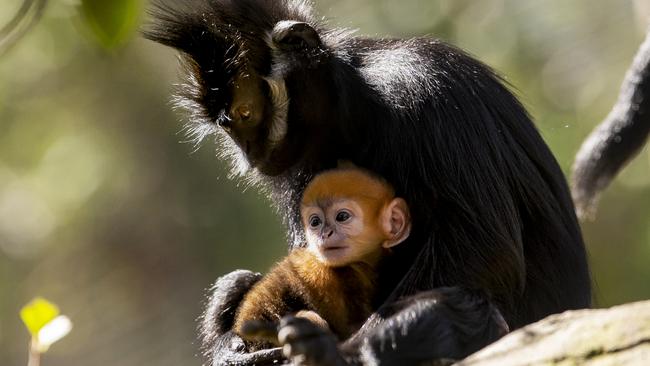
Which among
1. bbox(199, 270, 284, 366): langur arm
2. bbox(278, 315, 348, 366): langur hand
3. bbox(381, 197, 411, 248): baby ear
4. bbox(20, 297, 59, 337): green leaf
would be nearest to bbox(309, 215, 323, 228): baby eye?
bbox(381, 197, 411, 248): baby ear

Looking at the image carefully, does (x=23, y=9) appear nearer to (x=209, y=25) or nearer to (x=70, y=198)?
(x=209, y=25)

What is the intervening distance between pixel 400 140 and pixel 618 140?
89.0 inches

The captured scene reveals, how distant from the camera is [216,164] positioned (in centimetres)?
1645

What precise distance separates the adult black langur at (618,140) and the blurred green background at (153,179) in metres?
7.13

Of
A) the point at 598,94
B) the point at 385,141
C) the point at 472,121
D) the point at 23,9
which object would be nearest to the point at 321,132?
the point at 385,141

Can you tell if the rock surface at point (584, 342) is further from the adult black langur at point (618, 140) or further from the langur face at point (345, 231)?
the adult black langur at point (618, 140)

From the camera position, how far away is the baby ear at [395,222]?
532 cm

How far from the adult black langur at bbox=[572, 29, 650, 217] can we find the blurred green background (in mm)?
7130

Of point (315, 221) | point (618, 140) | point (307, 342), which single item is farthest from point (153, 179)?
point (307, 342)

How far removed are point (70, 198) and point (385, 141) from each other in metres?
12.7

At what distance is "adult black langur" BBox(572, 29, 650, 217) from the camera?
707 centimetres

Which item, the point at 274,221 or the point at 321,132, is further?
the point at 274,221

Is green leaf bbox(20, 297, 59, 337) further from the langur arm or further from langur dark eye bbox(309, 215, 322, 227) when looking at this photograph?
langur dark eye bbox(309, 215, 322, 227)

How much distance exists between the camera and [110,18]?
8.23 ft
